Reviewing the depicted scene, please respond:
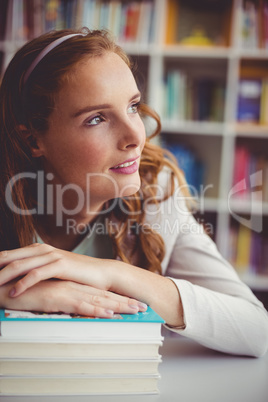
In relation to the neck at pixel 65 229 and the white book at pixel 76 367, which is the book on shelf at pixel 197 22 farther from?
the white book at pixel 76 367

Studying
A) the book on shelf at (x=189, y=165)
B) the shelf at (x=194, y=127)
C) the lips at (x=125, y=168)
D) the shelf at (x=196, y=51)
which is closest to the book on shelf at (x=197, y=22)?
the shelf at (x=196, y=51)

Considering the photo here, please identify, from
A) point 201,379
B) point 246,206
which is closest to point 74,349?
point 201,379

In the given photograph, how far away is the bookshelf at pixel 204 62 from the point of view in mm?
2695

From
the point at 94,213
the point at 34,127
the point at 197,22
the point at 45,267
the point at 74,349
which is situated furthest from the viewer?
the point at 197,22

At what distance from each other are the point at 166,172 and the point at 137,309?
62 cm

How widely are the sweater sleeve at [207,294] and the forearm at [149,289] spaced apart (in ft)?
0.06

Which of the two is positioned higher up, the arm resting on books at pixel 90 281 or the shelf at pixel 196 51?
the shelf at pixel 196 51

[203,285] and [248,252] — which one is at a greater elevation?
[203,285]

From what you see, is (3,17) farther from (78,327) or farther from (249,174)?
(78,327)

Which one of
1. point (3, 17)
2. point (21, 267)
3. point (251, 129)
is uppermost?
point (3, 17)

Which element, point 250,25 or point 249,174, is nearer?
point 250,25

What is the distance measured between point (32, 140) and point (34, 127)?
1.5 inches

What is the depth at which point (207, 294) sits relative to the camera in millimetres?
876

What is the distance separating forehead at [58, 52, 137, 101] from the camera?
2.81 ft
